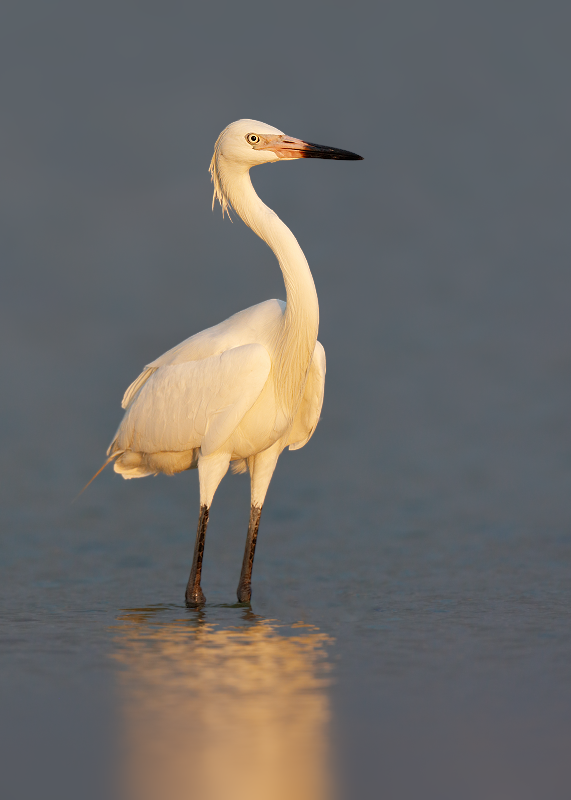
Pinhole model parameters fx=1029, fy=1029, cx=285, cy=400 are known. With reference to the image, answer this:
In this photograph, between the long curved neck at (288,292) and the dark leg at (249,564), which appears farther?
the dark leg at (249,564)

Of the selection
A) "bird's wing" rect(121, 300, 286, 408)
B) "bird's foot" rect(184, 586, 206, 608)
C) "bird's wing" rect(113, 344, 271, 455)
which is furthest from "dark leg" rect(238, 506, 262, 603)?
"bird's wing" rect(121, 300, 286, 408)

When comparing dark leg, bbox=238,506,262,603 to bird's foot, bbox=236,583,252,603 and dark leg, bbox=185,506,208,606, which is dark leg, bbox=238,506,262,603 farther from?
dark leg, bbox=185,506,208,606

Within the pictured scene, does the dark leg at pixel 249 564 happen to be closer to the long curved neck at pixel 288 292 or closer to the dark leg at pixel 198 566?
the dark leg at pixel 198 566

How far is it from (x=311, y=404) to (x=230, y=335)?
953 millimetres

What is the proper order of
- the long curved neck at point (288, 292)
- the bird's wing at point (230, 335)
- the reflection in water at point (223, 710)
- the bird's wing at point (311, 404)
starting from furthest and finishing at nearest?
the bird's wing at point (311, 404) → the bird's wing at point (230, 335) → the long curved neck at point (288, 292) → the reflection in water at point (223, 710)

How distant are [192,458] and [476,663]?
3160mm

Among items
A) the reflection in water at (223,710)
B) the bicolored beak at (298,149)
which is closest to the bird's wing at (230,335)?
the bicolored beak at (298,149)

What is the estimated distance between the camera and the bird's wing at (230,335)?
26.5 feet

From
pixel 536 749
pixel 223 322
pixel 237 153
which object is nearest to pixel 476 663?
pixel 536 749

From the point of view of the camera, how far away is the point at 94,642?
7.07 metres

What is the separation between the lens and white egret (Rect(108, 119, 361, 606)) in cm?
777

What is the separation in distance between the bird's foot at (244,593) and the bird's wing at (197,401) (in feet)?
4.14

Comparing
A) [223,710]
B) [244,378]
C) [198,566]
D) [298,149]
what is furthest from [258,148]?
[223,710]

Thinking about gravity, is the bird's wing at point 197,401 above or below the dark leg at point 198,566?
above
